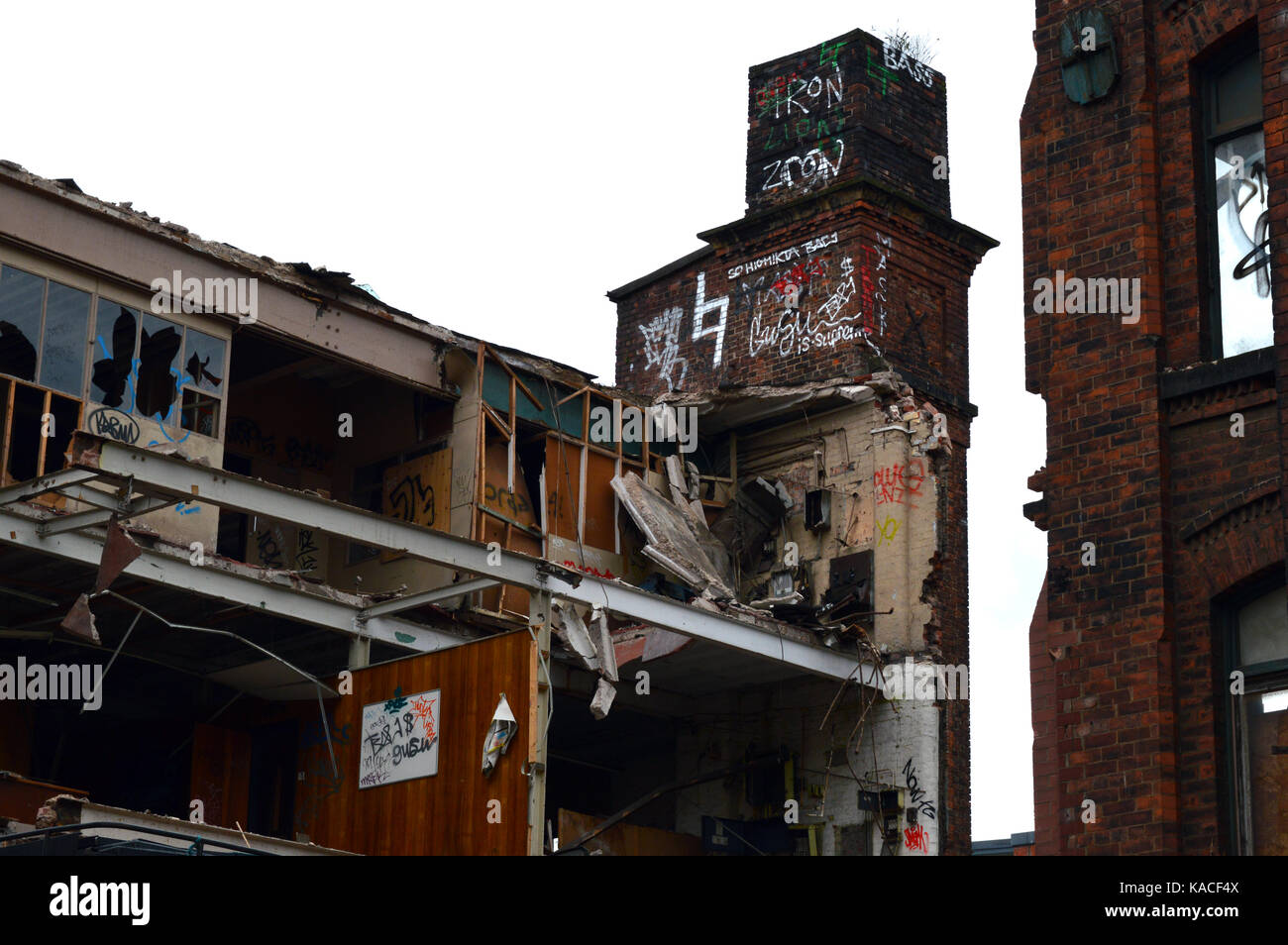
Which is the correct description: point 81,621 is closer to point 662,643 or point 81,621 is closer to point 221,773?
point 221,773

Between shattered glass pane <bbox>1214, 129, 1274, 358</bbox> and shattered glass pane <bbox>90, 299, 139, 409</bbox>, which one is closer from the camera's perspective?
shattered glass pane <bbox>1214, 129, 1274, 358</bbox>

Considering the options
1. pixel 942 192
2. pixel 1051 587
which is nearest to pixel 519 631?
pixel 1051 587

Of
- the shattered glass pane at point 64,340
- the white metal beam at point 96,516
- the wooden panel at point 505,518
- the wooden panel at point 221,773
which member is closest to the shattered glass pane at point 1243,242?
the white metal beam at point 96,516

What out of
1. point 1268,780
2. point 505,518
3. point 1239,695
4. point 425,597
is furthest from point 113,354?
point 1268,780

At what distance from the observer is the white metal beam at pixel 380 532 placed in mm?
15844

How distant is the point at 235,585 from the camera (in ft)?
61.0

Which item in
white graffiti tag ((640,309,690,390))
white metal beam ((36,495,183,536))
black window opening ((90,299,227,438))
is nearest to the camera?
white metal beam ((36,495,183,536))

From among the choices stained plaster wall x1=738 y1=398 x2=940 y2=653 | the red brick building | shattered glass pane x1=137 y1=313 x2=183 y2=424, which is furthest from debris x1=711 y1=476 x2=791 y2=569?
the red brick building

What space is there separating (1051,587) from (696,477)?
13.0 m

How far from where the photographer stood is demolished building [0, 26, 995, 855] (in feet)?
59.5

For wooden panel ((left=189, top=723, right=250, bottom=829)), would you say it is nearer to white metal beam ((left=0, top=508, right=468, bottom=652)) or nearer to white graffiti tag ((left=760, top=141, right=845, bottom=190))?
white metal beam ((left=0, top=508, right=468, bottom=652))

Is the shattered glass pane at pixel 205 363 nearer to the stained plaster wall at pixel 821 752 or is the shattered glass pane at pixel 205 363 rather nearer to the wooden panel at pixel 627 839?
the wooden panel at pixel 627 839

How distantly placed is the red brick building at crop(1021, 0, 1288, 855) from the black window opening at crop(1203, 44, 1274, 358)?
15 millimetres

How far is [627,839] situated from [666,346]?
8423 millimetres
